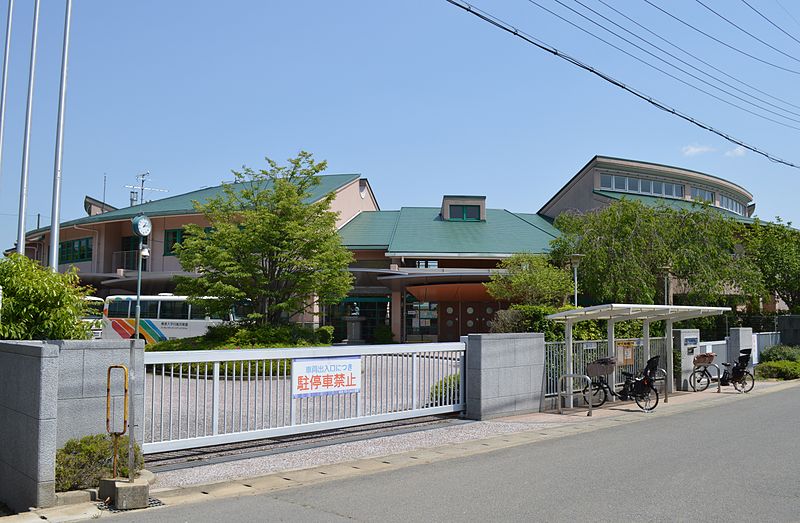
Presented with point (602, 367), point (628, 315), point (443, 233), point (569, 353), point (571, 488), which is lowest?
point (571, 488)

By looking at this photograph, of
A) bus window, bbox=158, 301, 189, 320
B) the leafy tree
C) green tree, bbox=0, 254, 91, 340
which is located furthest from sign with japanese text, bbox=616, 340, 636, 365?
bus window, bbox=158, 301, 189, 320

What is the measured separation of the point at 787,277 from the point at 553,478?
3155 centimetres

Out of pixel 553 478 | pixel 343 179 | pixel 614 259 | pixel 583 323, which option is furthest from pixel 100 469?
pixel 343 179

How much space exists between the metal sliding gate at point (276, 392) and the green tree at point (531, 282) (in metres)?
14.8

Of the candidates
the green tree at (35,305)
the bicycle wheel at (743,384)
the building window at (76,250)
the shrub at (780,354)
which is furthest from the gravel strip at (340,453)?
the building window at (76,250)

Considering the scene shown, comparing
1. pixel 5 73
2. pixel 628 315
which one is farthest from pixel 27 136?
pixel 628 315

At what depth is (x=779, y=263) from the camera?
34938mm

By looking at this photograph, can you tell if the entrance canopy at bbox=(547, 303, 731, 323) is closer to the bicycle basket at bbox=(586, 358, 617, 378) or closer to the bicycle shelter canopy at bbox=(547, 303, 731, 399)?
the bicycle shelter canopy at bbox=(547, 303, 731, 399)

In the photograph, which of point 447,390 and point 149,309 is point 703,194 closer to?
point 149,309

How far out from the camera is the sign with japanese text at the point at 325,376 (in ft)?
34.9

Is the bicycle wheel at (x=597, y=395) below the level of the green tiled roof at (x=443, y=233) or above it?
below

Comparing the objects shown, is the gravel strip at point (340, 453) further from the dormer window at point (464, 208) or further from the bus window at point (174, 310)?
the dormer window at point (464, 208)

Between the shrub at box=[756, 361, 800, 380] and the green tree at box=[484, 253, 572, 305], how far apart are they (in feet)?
24.5

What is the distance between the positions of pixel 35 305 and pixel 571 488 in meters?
7.33
